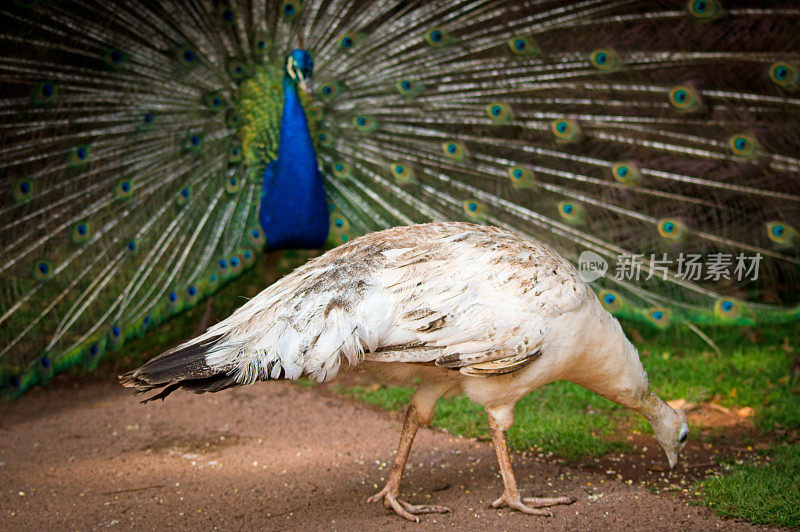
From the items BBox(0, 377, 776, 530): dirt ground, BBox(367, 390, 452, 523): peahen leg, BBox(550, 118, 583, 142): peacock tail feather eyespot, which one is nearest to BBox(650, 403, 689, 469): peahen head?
BBox(0, 377, 776, 530): dirt ground

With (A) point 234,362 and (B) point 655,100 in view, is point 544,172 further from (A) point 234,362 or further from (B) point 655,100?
(A) point 234,362

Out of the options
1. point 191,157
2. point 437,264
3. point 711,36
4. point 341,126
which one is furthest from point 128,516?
point 711,36

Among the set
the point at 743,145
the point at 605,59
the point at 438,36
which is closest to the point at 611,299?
the point at 743,145

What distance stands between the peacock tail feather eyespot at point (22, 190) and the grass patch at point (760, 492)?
415 centimetres

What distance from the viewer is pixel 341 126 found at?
5.09 meters

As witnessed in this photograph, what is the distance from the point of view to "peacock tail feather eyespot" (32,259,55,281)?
14.0 feet

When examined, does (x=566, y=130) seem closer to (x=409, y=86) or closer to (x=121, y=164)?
(x=409, y=86)

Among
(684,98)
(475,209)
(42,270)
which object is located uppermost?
(684,98)

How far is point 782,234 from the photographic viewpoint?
4.41m

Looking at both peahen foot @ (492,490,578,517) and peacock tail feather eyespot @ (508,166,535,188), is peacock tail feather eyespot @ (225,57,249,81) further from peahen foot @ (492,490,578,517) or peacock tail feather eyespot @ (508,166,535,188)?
peahen foot @ (492,490,578,517)

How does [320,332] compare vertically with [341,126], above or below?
below

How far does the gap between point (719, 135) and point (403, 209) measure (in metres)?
2.09

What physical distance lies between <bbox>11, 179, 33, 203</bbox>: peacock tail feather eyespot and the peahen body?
7.35ft

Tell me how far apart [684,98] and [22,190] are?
13.8 feet
